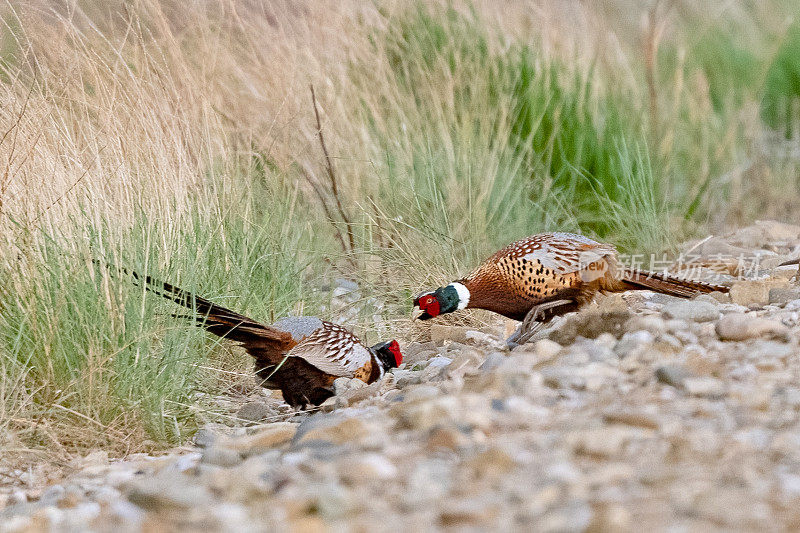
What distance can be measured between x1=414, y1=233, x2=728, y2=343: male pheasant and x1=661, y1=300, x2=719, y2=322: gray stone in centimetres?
80

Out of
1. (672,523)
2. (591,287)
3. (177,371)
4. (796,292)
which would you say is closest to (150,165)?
(177,371)

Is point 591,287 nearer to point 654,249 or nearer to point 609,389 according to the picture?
point 654,249

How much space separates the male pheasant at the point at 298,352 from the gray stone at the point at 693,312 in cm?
123

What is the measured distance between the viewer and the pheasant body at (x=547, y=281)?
14.4ft

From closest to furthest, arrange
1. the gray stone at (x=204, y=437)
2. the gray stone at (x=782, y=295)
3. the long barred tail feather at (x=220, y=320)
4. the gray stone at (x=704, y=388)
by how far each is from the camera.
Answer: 1. the gray stone at (x=704, y=388)
2. the gray stone at (x=204, y=437)
3. the long barred tail feather at (x=220, y=320)
4. the gray stone at (x=782, y=295)

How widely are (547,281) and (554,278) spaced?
3 centimetres

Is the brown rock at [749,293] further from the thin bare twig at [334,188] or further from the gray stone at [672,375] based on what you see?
the thin bare twig at [334,188]

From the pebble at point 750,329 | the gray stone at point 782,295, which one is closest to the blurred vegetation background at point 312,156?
the gray stone at point 782,295

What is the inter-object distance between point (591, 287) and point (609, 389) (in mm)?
1722

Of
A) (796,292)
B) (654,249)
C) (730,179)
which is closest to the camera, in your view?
(796,292)

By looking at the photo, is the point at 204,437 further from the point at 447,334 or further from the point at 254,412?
the point at 447,334

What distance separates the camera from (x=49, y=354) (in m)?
3.36

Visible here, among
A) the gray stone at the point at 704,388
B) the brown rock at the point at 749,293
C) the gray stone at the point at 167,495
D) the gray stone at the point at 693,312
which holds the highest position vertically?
the gray stone at the point at 167,495

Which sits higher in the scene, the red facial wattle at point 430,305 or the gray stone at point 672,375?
the gray stone at point 672,375
